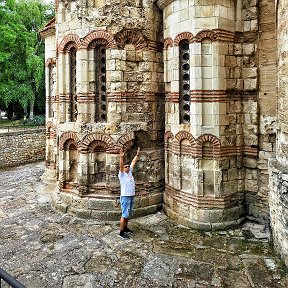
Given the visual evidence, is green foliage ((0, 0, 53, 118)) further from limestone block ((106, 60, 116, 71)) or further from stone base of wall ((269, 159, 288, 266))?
stone base of wall ((269, 159, 288, 266))

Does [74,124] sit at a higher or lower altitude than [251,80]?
lower

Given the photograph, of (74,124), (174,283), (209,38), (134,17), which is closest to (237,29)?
(209,38)

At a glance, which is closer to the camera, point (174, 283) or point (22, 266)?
point (174, 283)

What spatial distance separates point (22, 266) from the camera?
594 centimetres

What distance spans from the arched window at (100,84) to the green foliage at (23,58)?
1527cm

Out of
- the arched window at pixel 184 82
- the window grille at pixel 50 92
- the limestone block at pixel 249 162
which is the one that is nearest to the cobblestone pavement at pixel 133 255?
the limestone block at pixel 249 162

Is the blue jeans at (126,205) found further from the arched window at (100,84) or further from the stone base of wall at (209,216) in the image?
the arched window at (100,84)

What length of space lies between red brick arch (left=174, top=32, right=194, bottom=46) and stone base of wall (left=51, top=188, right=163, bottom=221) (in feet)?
13.3

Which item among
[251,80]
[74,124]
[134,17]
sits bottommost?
[74,124]

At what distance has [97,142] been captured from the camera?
8.80 meters

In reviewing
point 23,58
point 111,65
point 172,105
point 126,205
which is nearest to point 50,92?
point 111,65

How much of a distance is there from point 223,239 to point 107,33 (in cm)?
576

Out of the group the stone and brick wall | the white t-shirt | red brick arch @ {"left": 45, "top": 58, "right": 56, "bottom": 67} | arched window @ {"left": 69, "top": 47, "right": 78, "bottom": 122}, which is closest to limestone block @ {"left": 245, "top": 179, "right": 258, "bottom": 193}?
the white t-shirt

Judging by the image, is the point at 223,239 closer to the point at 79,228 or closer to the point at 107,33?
the point at 79,228
